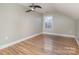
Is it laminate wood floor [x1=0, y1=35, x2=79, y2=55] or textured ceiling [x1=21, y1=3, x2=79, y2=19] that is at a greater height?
textured ceiling [x1=21, y1=3, x2=79, y2=19]

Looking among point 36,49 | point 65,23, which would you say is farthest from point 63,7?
point 65,23

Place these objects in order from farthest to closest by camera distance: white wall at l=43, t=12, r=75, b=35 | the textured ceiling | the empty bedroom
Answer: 1. white wall at l=43, t=12, r=75, b=35
2. the empty bedroom
3. the textured ceiling

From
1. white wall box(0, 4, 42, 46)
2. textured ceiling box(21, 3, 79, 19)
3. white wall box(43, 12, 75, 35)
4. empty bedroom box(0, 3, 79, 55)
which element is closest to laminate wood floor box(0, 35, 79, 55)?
empty bedroom box(0, 3, 79, 55)

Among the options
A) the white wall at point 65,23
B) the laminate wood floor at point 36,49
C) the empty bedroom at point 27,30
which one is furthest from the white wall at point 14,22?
A: the white wall at point 65,23

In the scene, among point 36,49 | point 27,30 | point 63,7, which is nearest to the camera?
point 63,7

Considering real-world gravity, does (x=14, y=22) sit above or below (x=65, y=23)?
above

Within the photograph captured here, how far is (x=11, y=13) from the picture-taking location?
3.05 meters

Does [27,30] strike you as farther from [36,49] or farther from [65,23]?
[65,23]

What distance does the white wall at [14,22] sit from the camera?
2.78 meters

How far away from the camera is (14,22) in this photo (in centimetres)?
310

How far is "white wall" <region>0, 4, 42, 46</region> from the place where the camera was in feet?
9.11

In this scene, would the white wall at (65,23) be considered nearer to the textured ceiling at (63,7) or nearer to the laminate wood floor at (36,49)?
the laminate wood floor at (36,49)

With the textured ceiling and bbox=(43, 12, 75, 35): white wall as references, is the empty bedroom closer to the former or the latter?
the textured ceiling

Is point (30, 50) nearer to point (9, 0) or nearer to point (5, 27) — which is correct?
point (5, 27)
